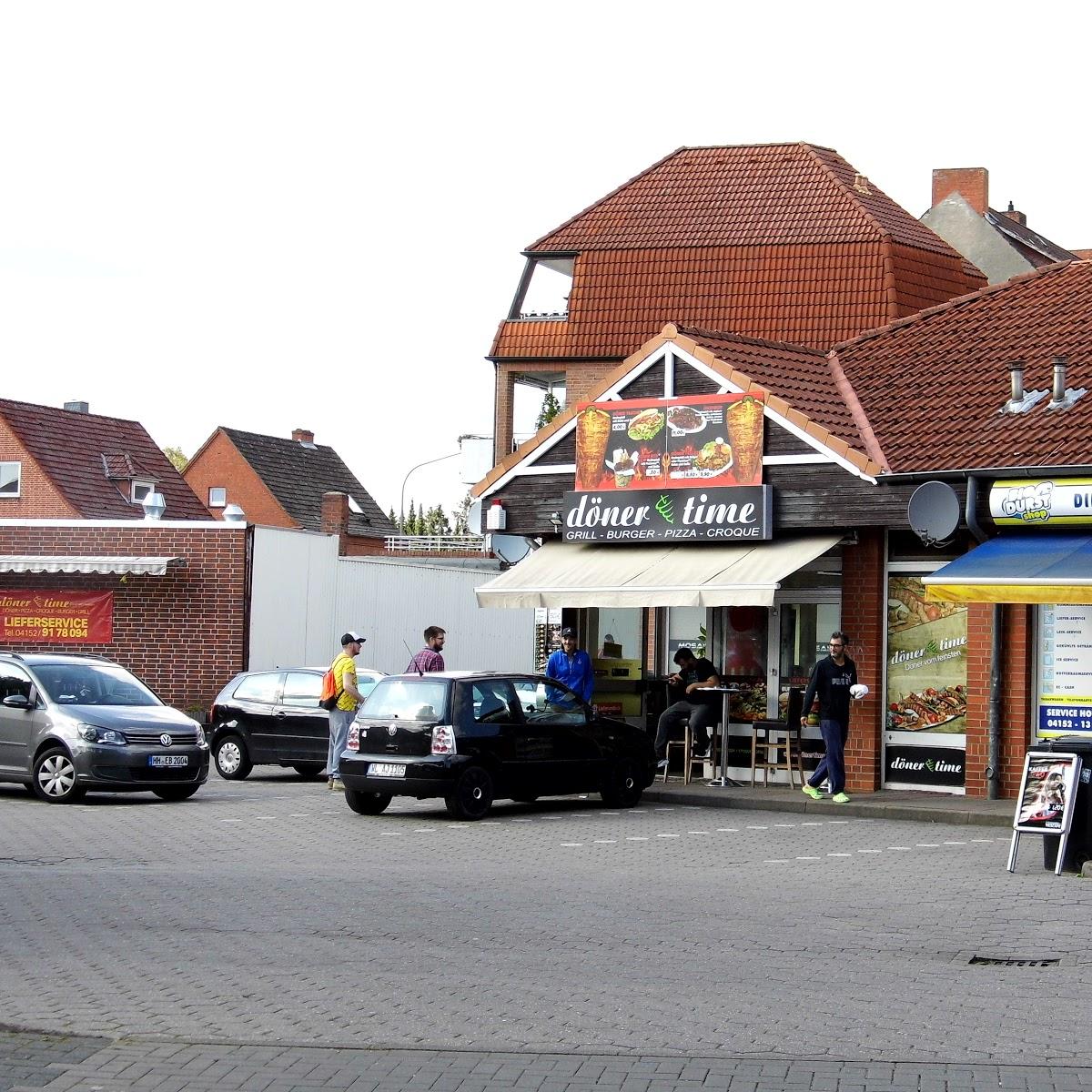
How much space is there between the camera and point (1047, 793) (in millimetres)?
Answer: 13828

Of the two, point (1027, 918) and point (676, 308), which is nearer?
point (1027, 918)

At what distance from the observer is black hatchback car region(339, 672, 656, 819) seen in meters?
18.0

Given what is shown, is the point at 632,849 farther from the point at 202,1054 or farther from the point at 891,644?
the point at 202,1054

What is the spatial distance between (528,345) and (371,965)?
34652 mm

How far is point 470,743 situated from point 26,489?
33881 mm

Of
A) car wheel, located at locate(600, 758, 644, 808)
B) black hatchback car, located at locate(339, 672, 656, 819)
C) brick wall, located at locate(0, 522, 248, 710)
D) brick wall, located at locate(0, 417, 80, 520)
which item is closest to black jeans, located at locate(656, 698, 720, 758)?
car wheel, located at locate(600, 758, 644, 808)

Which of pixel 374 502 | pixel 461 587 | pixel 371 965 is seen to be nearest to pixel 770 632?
pixel 371 965

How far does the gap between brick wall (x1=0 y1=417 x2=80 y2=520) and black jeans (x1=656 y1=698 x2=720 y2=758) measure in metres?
29.9

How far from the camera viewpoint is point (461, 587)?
40.0 metres

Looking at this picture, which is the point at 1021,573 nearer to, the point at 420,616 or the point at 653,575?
the point at 653,575

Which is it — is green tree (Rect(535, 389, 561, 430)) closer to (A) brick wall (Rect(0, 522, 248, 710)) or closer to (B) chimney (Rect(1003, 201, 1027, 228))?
(B) chimney (Rect(1003, 201, 1027, 228))

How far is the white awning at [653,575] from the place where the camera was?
66.8ft

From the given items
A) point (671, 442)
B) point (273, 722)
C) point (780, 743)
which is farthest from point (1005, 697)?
point (273, 722)

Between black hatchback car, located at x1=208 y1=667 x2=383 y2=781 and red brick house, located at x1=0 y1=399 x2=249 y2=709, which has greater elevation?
red brick house, located at x1=0 y1=399 x2=249 y2=709
